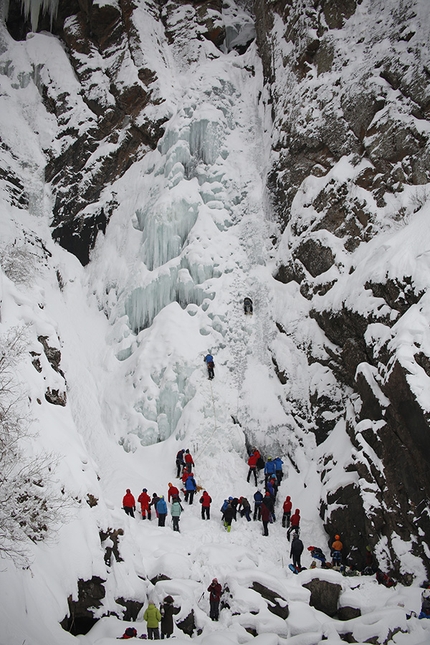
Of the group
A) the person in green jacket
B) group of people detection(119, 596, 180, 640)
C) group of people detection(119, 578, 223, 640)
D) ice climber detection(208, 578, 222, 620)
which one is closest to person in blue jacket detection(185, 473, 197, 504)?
ice climber detection(208, 578, 222, 620)

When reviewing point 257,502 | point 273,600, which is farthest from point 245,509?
point 273,600

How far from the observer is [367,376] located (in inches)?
542

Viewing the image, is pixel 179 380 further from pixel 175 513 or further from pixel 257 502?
pixel 175 513

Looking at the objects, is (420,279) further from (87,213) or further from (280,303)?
(87,213)

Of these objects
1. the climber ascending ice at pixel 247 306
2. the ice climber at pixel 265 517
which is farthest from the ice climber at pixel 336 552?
the climber ascending ice at pixel 247 306

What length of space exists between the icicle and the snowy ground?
6.79 ft

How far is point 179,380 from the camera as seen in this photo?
19.2 metres

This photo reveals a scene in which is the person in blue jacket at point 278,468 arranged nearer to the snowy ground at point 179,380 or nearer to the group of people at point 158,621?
the snowy ground at point 179,380

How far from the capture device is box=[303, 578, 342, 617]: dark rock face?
10531 mm

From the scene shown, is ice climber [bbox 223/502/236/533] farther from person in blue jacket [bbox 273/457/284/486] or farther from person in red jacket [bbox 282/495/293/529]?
person in blue jacket [bbox 273/457/284/486]

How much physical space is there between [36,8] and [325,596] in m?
36.0

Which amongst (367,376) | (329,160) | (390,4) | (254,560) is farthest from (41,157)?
(254,560)

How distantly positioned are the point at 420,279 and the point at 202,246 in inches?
439

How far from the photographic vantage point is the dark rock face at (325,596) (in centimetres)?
1053
